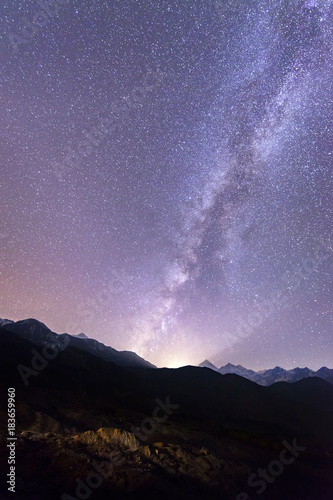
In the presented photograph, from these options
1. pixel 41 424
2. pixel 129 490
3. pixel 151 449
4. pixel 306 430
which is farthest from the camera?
pixel 306 430

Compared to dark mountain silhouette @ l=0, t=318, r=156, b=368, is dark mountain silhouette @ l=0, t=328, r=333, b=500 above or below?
below

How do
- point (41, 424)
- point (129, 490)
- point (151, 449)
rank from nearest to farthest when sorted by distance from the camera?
1. point (129, 490)
2. point (151, 449)
3. point (41, 424)

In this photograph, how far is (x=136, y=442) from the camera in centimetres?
2006

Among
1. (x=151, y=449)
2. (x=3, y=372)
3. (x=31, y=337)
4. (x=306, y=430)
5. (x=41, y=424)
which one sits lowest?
(x=306, y=430)

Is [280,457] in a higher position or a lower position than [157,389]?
lower

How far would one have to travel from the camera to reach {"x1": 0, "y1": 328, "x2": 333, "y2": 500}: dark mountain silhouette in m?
16.1

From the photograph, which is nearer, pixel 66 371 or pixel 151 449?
pixel 151 449

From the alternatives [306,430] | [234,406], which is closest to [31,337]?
[234,406]

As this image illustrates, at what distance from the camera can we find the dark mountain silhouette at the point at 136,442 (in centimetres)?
1606

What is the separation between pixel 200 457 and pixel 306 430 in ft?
→ 221

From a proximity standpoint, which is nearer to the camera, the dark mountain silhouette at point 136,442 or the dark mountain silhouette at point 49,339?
the dark mountain silhouette at point 136,442

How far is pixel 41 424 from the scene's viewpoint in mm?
31328

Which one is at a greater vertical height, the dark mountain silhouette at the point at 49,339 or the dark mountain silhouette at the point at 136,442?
the dark mountain silhouette at the point at 49,339

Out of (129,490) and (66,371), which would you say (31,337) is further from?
(129,490)
